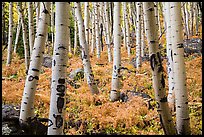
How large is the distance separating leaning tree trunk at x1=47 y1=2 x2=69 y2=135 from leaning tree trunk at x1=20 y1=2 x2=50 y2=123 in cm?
151

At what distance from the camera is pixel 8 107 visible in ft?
20.3

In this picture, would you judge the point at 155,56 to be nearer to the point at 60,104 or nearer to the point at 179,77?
the point at 179,77

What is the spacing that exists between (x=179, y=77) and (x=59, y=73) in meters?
2.21

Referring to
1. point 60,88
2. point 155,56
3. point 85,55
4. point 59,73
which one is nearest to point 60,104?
point 60,88

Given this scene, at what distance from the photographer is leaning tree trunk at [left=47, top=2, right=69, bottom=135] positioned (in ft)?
12.7

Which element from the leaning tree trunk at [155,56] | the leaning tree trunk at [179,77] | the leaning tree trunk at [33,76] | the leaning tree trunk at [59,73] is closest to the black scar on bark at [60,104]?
the leaning tree trunk at [59,73]

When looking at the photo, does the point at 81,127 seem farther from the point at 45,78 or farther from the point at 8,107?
the point at 45,78

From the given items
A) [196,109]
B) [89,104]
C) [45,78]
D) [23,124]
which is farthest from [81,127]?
[45,78]

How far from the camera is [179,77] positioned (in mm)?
4758

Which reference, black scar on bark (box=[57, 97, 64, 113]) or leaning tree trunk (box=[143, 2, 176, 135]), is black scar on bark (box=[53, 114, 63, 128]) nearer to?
black scar on bark (box=[57, 97, 64, 113])

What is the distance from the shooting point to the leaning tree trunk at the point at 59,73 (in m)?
3.88

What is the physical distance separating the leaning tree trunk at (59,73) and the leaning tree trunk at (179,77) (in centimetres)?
209

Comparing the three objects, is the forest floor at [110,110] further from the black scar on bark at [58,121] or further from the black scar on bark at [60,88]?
the black scar on bark at [60,88]

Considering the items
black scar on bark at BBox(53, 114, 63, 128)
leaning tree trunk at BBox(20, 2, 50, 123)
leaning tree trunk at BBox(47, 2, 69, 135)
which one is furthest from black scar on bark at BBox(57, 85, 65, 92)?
leaning tree trunk at BBox(20, 2, 50, 123)
